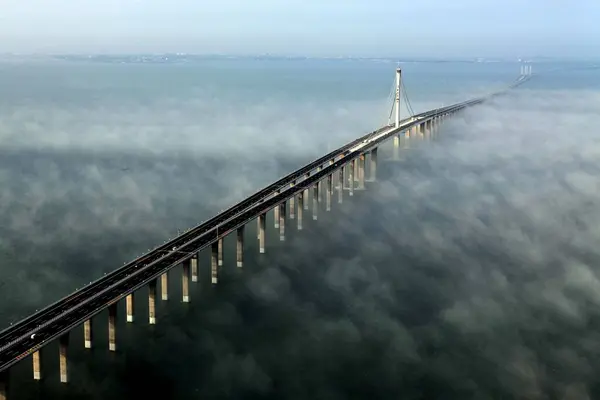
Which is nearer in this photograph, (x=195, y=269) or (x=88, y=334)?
(x=88, y=334)

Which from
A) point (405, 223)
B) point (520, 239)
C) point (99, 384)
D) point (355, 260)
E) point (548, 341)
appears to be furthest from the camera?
point (405, 223)

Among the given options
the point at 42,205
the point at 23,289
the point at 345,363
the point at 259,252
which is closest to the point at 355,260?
the point at 259,252

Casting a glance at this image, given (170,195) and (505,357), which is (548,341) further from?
(170,195)

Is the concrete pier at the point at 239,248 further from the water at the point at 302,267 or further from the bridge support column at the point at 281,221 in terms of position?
the bridge support column at the point at 281,221

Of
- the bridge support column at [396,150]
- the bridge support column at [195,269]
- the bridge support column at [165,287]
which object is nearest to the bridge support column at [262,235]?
the bridge support column at [195,269]

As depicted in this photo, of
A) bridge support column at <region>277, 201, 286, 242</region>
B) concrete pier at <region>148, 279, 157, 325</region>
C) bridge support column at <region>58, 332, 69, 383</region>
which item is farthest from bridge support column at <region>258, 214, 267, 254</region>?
bridge support column at <region>58, 332, 69, 383</region>

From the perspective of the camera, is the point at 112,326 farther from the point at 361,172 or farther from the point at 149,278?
the point at 361,172

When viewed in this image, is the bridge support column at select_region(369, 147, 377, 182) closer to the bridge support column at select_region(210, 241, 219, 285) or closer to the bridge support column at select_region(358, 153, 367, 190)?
the bridge support column at select_region(358, 153, 367, 190)

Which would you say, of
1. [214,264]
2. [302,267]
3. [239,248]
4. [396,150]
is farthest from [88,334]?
[396,150]
